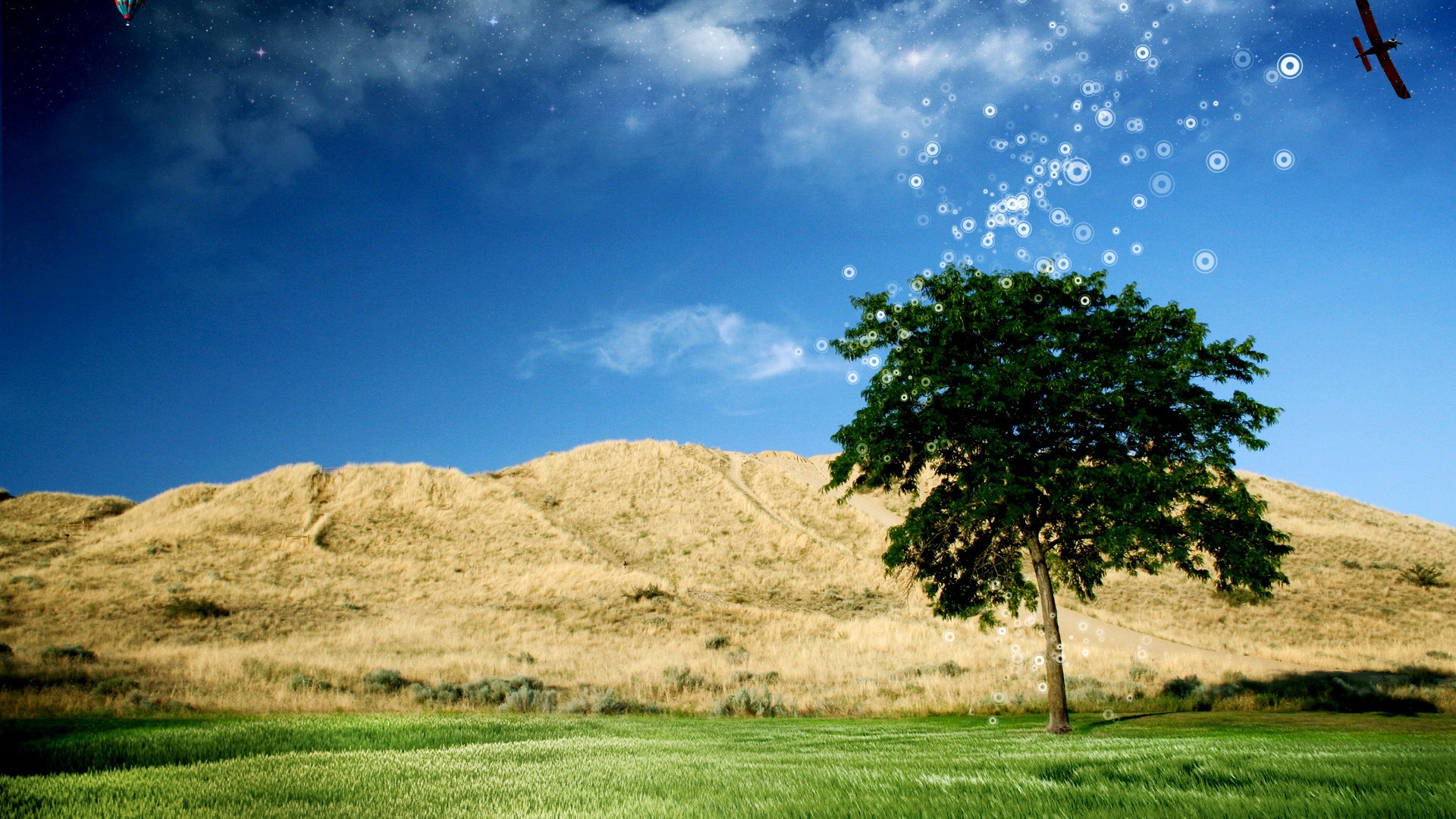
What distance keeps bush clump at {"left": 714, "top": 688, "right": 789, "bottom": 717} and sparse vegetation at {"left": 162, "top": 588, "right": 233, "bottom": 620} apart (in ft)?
103

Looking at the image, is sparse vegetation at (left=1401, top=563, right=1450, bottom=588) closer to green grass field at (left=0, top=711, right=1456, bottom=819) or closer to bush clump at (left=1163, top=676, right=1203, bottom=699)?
bush clump at (left=1163, top=676, right=1203, bottom=699)

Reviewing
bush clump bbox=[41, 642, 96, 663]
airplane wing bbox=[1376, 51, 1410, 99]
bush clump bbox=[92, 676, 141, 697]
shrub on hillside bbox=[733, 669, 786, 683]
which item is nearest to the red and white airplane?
airplane wing bbox=[1376, 51, 1410, 99]

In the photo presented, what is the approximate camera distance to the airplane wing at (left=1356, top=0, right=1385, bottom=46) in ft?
33.6

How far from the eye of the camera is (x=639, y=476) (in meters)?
81.4

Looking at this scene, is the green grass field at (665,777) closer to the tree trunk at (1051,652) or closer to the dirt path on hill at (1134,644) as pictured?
the tree trunk at (1051,652)

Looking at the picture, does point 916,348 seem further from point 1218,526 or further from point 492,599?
point 492,599

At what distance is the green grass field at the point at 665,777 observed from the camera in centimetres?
490

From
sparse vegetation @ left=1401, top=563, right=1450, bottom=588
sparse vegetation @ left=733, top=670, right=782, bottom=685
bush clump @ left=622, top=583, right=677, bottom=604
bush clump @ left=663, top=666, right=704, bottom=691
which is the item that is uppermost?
bush clump @ left=622, top=583, right=677, bottom=604

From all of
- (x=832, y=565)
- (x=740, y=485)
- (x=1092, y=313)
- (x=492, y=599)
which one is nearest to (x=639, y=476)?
(x=740, y=485)

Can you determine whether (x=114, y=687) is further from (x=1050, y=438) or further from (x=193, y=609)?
(x=1050, y=438)

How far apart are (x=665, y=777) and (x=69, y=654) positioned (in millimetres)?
34428

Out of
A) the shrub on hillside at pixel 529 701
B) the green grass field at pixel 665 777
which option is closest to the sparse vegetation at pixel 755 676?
the shrub on hillside at pixel 529 701

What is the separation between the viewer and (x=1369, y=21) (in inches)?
416

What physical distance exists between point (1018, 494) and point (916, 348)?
4315 millimetres
